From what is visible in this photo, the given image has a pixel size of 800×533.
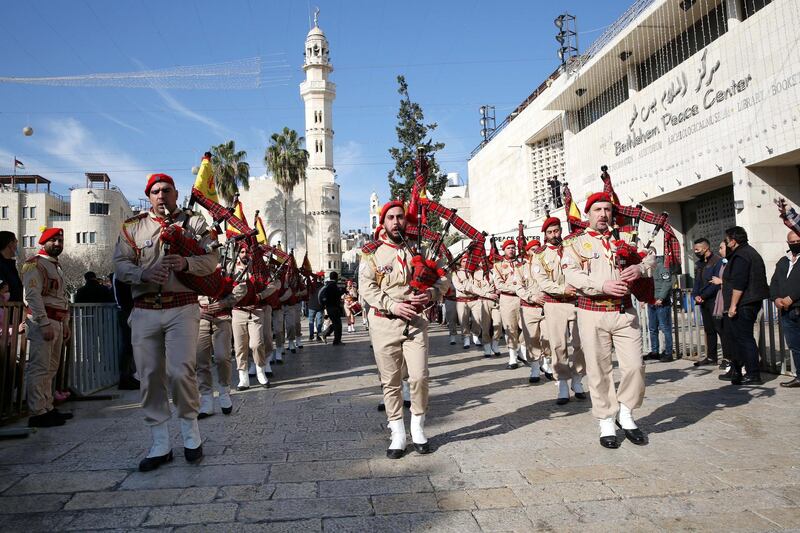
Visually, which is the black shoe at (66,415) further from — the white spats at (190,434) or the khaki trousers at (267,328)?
the khaki trousers at (267,328)

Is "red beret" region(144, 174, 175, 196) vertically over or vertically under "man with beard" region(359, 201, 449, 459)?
over

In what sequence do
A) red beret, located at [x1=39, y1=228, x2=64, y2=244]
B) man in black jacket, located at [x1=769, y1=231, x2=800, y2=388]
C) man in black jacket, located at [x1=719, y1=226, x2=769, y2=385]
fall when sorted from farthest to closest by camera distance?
man in black jacket, located at [x1=719, y1=226, x2=769, y2=385] → man in black jacket, located at [x1=769, y1=231, x2=800, y2=388] → red beret, located at [x1=39, y1=228, x2=64, y2=244]

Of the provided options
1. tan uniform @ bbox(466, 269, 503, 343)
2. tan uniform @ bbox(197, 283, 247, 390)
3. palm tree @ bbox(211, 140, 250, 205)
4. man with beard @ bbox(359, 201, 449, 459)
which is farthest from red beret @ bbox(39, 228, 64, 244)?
palm tree @ bbox(211, 140, 250, 205)

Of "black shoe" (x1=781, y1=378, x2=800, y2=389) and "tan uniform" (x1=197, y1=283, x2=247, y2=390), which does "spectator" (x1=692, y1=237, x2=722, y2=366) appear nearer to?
"black shoe" (x1=781, y1=378, x2=800, y2=389)

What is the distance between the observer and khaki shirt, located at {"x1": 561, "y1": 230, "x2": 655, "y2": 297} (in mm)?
5188

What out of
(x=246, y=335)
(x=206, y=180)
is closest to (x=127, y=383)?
(x=246, y=335)

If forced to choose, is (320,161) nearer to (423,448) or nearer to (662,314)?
(662,314)

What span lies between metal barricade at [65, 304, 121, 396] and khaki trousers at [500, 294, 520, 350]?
269 inches

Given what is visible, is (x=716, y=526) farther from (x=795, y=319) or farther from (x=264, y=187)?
(x=264, y=187)

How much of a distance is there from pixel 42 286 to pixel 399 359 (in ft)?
14.5

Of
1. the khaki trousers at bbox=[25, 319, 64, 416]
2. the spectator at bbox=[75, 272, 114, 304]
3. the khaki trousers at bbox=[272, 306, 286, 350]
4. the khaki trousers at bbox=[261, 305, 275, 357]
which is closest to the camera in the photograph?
the khaki trousers at bbox=[25, 319, 64, 416]

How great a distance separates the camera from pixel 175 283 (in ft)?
16.0

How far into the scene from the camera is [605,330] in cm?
523

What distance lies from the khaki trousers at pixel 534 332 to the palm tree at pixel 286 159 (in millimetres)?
50215
